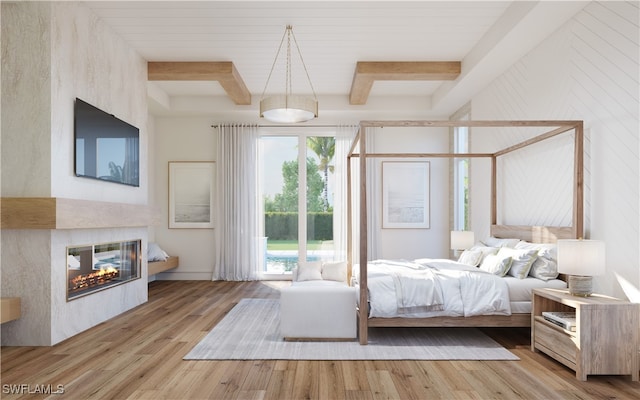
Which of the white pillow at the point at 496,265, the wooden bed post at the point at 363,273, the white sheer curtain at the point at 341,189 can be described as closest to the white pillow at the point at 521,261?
the white pillow at the point at 496,265

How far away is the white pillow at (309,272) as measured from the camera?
485cm

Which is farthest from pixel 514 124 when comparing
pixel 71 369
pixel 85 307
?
pixel 85 307

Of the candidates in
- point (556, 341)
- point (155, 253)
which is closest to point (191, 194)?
point (155, 253)

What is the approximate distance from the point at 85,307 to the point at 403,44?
4.32 m

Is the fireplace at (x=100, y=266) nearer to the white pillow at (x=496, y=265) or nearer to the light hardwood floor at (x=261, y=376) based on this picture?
the light hardwood floor at (x=261, y=376)

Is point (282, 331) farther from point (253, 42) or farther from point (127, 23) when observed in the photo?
point (127, 23)

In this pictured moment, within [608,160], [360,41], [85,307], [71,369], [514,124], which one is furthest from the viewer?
[360,41]

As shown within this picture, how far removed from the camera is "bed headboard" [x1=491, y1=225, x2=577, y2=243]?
3.96 metres

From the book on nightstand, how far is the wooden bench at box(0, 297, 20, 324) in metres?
4.23

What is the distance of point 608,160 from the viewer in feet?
11.3

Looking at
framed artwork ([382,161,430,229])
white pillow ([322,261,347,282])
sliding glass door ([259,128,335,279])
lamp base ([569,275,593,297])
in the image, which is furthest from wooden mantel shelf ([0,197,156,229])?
→ framed artwork ([382,161,430,229])

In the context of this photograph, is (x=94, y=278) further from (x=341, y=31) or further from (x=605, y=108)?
(x=605, y=108)

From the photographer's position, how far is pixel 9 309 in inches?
135

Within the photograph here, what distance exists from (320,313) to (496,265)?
174cm
